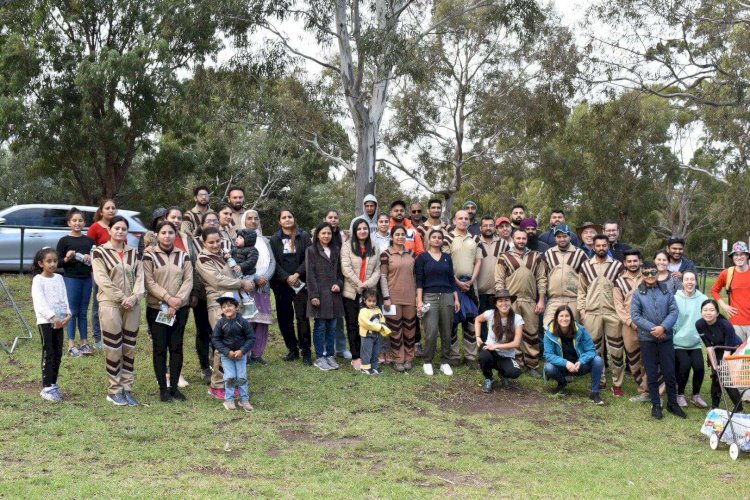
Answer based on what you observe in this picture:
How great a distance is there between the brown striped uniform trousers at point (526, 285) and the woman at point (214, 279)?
3.78 m

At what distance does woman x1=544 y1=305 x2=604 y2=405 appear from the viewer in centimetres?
984

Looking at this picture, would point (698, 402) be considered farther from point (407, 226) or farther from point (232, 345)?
point (232, 345)

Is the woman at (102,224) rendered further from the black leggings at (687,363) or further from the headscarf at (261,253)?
the black leggings at (687,363)

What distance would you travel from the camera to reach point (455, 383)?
10398 millimetres

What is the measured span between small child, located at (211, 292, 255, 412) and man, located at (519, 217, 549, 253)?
16.3 feet

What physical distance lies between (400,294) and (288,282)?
4.98ft

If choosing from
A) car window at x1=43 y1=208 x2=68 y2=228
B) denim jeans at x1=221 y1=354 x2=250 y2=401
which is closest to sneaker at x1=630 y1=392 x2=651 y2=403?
denim jeans at x1=221 y1=354 x2=250 y2=401

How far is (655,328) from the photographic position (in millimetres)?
9383

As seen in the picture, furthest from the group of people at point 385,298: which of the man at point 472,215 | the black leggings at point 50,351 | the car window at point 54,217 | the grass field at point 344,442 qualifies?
the car window at point 54,217

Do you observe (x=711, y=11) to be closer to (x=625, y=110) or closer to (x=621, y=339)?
(x=625, y=110)

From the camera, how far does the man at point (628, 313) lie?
1005 centimetres

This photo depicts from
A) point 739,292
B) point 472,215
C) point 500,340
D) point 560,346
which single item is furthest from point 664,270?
point 472,215

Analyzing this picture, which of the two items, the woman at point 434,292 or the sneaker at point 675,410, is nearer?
the sneaker at point 675,410

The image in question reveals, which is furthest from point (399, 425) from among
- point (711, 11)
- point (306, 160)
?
point (306, 160)
